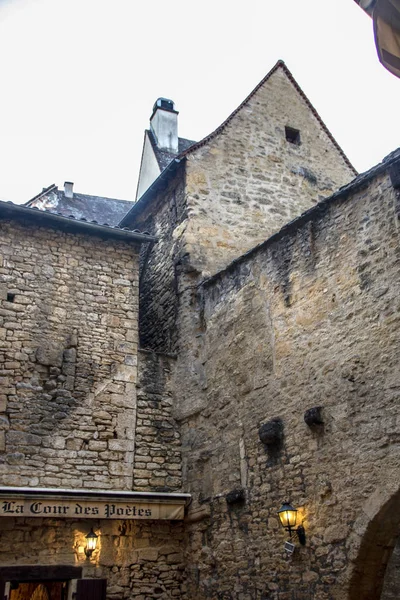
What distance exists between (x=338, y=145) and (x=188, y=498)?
7680mm

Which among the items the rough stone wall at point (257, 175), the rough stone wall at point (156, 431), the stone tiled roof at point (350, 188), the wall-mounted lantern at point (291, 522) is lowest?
the wall-mounted lantern at point (291, 522)

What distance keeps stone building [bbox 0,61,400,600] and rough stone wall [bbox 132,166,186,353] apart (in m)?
0.05

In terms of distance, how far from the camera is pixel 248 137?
1148 centimetres

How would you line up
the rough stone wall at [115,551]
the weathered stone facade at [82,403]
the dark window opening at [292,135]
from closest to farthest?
1. the rough stone wall at [115,551]
2. the weathered stone facade at [82,403]
3. the dark window opening at [292,135]

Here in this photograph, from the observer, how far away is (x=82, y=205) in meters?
15.8

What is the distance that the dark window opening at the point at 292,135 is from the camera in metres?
12.1

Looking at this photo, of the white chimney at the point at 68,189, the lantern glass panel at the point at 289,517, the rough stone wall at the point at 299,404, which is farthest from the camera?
the white chimney at the point at 68,189

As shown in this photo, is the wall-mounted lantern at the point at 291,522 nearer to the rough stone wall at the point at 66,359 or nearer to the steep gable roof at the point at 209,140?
the rough stone wall at the point at 66,359

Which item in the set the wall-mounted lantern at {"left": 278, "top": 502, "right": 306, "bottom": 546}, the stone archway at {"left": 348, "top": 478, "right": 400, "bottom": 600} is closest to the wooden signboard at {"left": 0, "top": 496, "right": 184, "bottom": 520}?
the wall-mounted lantern at {"left": 278, "top": 502, "right": 306, "bottom": 546}

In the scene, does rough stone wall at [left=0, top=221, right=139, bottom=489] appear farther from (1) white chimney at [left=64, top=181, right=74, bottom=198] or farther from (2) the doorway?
(1) white chimney at [left=64, top=181, right=74, bottom=198]

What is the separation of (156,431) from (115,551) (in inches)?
67.7

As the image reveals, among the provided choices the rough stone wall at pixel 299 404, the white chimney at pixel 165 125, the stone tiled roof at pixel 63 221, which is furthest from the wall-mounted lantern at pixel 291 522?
the white chimney at pixel 165 125

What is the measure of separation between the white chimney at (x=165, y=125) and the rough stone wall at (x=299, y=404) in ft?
20.0

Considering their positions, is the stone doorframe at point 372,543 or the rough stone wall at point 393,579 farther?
the rough stone wall at point 393,579
